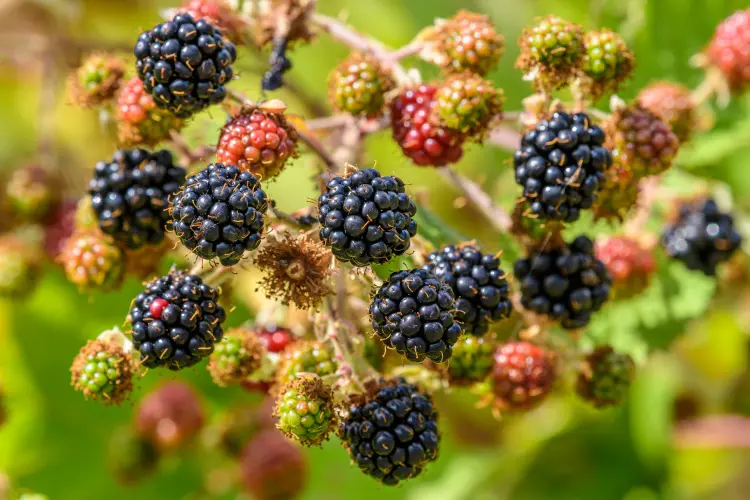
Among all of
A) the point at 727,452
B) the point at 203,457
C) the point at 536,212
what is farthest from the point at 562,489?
the point at 536,212

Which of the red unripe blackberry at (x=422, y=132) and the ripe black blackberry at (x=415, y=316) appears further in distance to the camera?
the red unripe blackberry at (x=422, y=132)

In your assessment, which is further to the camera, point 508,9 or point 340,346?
point 508,9

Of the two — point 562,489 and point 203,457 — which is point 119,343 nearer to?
point 203,457

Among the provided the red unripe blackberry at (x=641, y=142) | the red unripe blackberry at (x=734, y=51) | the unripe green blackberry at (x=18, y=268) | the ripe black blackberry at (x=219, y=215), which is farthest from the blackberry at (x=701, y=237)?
the unripe green blackberry at (x=18, y=268)

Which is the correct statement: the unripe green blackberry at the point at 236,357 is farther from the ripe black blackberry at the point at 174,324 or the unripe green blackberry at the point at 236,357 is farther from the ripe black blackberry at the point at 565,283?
the ripe black blackberry at the point at 565,283

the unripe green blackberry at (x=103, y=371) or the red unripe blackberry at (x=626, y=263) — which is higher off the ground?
the red unripe blackberry at (x=626, y=263)

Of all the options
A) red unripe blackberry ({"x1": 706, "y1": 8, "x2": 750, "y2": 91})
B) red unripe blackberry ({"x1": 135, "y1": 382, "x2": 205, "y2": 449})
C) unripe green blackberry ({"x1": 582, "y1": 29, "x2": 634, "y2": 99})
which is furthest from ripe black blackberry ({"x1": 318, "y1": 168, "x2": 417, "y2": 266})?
red unripe blackberry ({"x1": 706, "y1": 8, "x2": 750, "y2": 91})
